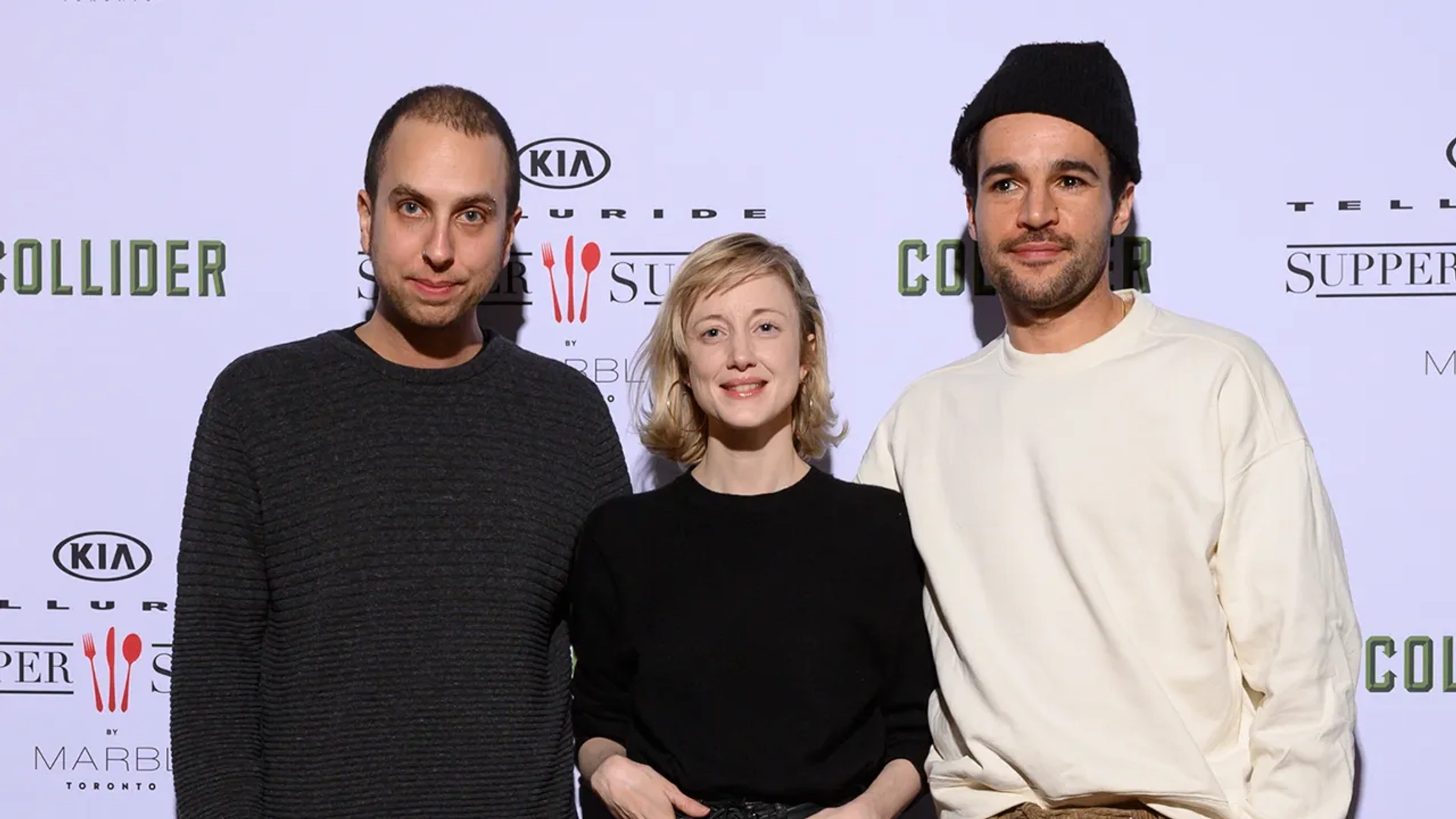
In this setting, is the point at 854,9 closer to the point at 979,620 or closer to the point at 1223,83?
the point at 1223,83

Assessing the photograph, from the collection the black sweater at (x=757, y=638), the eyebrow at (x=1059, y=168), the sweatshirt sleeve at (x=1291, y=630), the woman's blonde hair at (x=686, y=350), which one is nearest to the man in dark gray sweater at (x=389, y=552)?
the black sweater at (x=757, y=638)

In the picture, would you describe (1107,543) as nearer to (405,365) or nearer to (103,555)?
(405,365)

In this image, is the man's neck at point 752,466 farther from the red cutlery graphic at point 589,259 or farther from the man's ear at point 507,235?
the red cutlery graphic at point 589,259

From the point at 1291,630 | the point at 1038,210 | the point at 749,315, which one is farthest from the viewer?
the point at 749,315

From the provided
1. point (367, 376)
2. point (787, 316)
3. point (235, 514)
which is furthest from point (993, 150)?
point (235, 514)

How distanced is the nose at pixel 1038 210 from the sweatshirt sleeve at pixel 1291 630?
415mm

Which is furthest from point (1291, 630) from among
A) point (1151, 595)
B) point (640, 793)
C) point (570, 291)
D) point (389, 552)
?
point (570, 291)

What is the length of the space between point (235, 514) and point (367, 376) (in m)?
0.26

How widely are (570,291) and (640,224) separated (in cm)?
17

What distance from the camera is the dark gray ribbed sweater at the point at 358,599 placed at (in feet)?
5.72

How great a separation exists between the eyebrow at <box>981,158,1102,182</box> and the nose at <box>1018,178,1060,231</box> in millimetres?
33

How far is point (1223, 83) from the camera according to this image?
224cm

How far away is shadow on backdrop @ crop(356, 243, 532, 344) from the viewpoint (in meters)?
2.30

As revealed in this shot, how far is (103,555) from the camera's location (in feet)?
7.63
